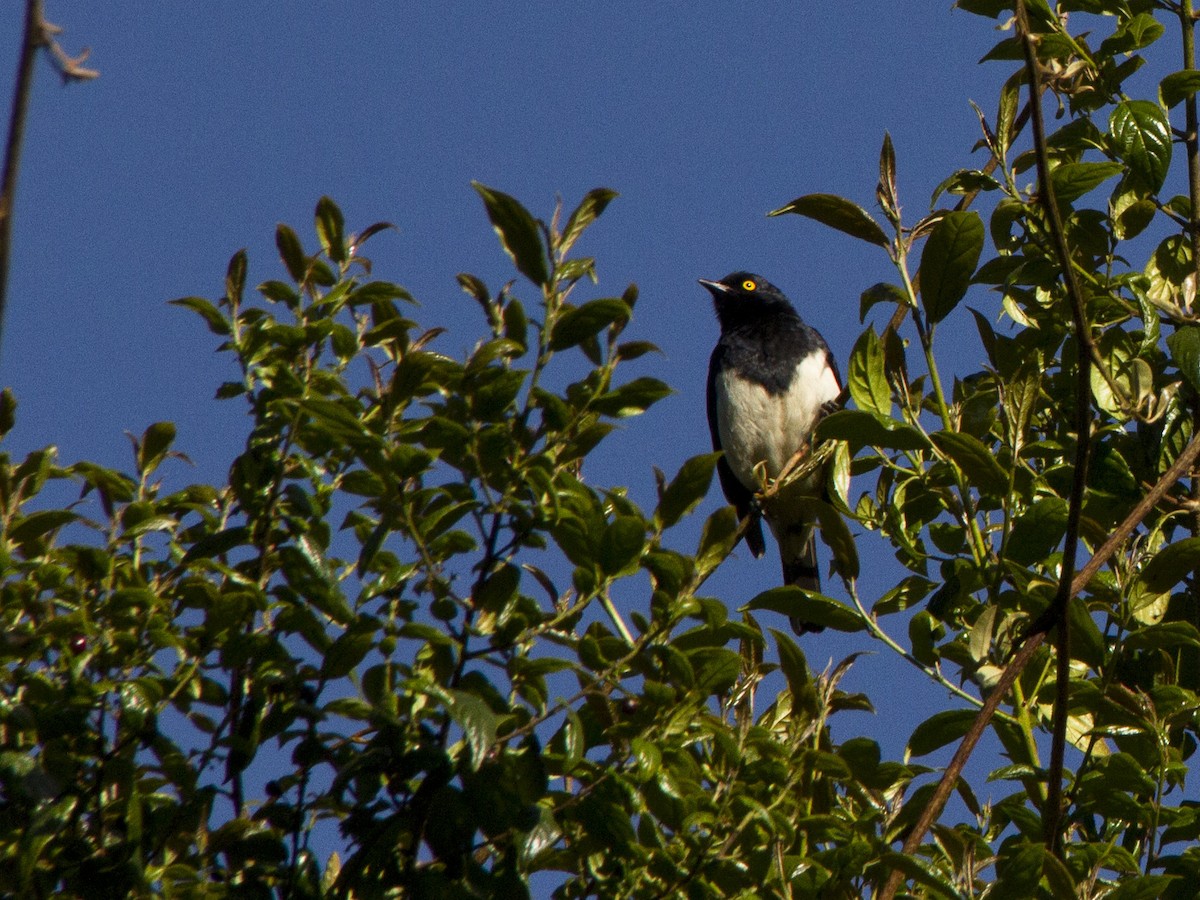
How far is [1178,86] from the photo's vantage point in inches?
114

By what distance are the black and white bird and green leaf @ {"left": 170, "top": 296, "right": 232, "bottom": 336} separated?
3776mm

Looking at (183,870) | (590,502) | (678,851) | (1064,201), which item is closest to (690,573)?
(590,502)

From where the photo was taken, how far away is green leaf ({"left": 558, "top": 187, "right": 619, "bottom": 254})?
2.16 meters

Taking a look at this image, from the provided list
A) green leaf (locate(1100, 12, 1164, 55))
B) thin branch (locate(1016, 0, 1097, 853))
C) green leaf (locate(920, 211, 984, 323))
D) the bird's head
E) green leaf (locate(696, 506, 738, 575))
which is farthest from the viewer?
the bird's head

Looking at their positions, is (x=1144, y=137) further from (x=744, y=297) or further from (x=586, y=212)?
(x=744, y=297)

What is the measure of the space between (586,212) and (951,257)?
0.72 meters

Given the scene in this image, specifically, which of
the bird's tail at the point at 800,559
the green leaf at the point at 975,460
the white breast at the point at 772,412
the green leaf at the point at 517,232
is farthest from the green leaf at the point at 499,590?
the bird's tail at the point at 800,559

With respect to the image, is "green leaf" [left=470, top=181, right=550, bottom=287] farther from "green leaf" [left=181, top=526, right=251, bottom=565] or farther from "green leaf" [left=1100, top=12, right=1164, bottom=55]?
"green leaf" [left=1100, top=12, right=1164, bottom=55]

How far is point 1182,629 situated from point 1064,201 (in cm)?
91

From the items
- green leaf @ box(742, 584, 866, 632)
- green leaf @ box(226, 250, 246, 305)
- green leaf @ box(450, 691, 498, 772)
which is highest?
green leaf @ box(226, 250, 246, 305)

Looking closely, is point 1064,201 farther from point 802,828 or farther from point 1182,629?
point 802,828

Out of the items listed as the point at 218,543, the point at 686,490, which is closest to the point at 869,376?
the point at 686,490

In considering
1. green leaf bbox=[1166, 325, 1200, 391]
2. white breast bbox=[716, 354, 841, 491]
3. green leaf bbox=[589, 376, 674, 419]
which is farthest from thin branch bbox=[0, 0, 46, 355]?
white breast bbox=[716, 354, 841, 491]

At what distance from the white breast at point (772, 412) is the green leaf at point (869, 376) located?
11.6 feet
